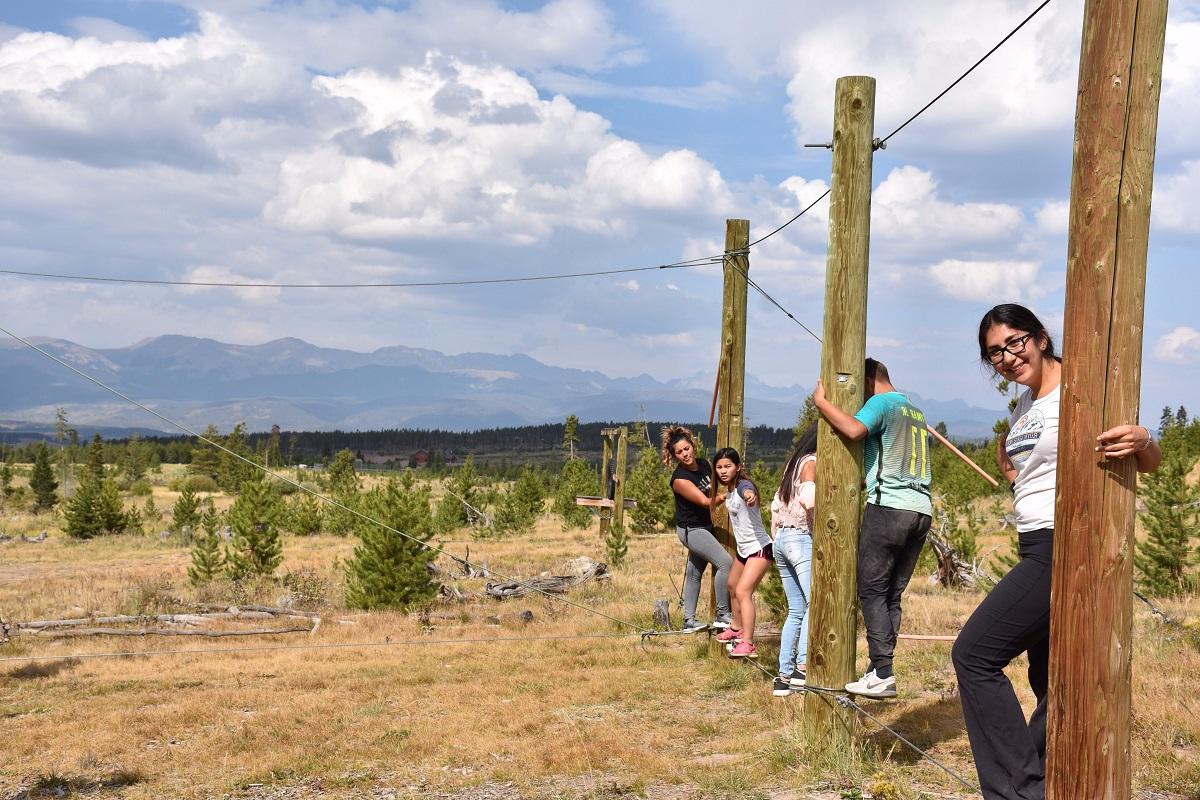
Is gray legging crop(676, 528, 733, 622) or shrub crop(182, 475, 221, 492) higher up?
gray legging crop(676, 528, 733, 622)

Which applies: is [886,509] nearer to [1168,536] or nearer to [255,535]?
[1168,536]

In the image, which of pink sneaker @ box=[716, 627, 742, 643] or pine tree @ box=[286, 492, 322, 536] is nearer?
pink sneaker @ box=[716, 627, 742, 643]

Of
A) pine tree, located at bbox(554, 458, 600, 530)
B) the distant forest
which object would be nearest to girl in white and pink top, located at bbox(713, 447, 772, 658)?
pine tree, located at bbox(554, 458, 600, 530)

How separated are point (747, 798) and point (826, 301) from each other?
3.03 metres

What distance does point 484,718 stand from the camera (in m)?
7.96

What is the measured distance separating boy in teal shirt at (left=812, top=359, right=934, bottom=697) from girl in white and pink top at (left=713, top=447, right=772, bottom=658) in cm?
220

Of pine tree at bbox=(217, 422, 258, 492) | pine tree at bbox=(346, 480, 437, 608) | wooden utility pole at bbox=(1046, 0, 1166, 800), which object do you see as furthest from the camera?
pine tree at bbox=(217, 422, 258, 492)

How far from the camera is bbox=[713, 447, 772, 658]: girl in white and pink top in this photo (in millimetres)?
8047

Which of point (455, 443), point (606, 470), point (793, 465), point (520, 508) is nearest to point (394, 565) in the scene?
point (793, 465)

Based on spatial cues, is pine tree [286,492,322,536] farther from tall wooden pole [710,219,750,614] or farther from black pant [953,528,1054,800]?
black pant [953,528,1054,800]

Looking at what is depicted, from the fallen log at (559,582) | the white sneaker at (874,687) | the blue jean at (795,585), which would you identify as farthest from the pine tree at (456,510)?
the white sneaker at (874,687)

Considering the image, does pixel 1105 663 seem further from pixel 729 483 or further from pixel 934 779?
pixel 729 483

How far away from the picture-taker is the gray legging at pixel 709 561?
8.55 m

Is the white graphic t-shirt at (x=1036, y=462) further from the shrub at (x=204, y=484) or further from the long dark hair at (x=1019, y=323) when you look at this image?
the shrub at (x=204, y=484)
